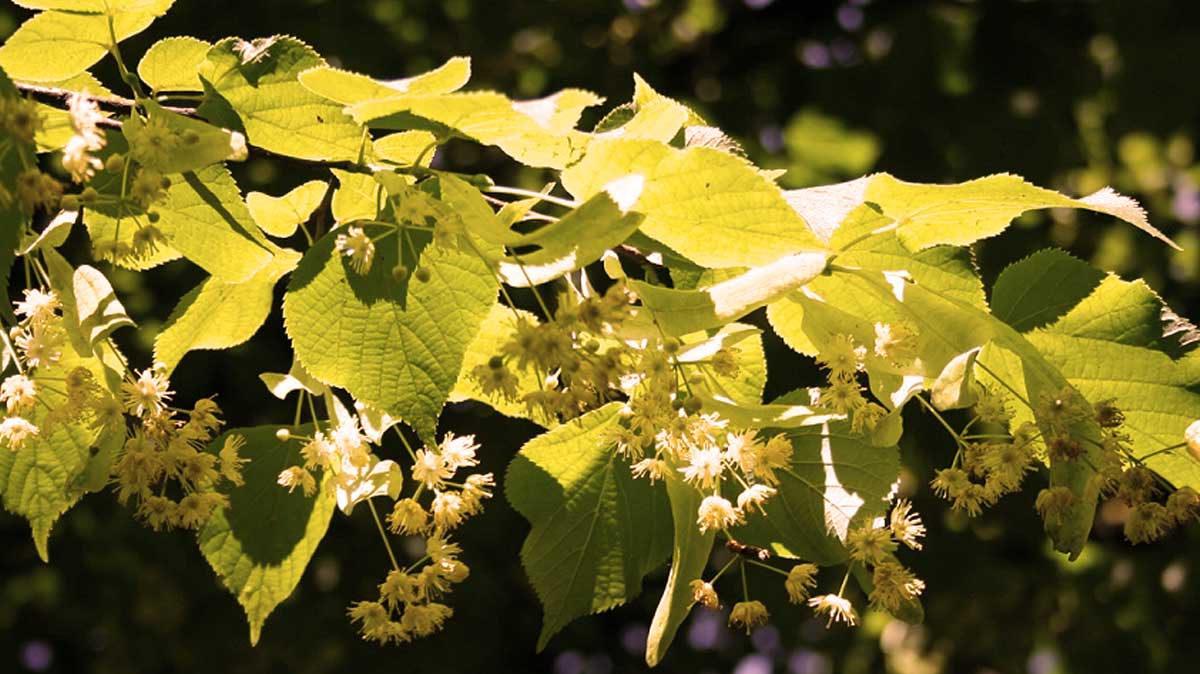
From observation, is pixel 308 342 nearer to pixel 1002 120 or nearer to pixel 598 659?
pixel 1002 120

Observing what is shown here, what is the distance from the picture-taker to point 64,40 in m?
1.38

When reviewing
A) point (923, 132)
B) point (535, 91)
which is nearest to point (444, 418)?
point (535, 91)

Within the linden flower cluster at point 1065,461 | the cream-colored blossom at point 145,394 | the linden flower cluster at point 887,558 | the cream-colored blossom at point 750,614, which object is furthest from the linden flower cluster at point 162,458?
the linden flower cluster at point 1065,461

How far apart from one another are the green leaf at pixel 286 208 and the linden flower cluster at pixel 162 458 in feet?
0.74

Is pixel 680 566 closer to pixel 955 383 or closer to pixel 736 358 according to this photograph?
pixel 736 358

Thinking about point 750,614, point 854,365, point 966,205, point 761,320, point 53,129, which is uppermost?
point 53,129

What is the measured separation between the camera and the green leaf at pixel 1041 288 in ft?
4.74

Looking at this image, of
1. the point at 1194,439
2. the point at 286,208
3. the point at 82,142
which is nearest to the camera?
the point at 82,142

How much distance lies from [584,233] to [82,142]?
430 mm

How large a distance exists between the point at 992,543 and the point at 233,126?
4.56m

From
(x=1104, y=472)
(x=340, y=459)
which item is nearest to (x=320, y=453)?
(x=340, y=459)

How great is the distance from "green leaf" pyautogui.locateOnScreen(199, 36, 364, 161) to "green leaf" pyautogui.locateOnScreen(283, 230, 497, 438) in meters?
0.10

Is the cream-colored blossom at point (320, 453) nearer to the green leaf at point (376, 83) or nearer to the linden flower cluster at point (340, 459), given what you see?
the linden flower cluster at point (340, 459)

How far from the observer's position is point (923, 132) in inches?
194
